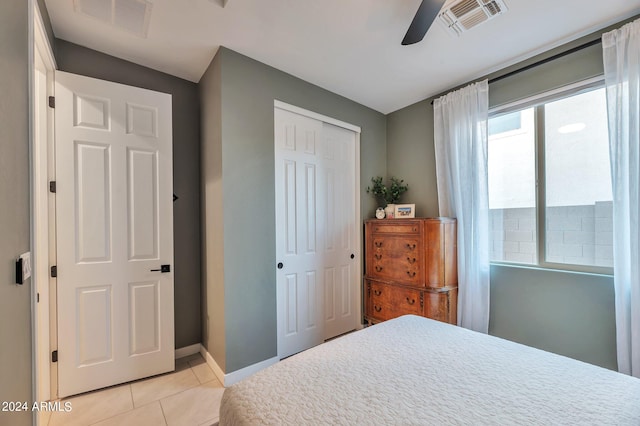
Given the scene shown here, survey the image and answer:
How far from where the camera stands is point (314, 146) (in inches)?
112

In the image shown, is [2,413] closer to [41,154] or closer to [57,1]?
[41,154]

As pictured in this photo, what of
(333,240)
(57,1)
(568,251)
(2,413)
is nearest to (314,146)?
(333,240)

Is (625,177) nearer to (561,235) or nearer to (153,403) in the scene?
(561,235)

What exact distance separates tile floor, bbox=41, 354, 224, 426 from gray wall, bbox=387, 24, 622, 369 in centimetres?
248

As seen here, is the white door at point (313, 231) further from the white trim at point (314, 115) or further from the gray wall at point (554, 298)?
the gray wall at point (554, 298)

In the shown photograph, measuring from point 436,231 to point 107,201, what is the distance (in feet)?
9.01

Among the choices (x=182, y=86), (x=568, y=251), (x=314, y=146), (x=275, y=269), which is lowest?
(x=275, y=269)

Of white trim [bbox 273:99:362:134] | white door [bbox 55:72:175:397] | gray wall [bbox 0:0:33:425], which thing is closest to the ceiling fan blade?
white trim [bbox 273:99:362:134]

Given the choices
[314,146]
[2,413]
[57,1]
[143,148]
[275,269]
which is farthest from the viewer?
[314,146]

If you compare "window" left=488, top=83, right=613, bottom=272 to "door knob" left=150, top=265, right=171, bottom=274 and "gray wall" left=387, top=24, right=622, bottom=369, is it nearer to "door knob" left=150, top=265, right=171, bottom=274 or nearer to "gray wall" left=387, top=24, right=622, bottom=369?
"gray wall" left=387, top=24, right=622, bottom=369

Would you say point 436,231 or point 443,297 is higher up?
point 436,231

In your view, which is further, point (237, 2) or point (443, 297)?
point (443, 297)

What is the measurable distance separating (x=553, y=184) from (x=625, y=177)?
1.54 feet

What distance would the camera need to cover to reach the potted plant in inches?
129
